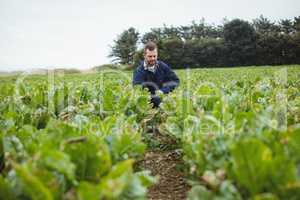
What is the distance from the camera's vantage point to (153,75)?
6.28 m

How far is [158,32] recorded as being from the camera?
73.2 meters

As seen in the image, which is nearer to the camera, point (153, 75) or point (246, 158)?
point (246, 158)

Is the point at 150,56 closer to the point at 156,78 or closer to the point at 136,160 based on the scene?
the point at 156,78

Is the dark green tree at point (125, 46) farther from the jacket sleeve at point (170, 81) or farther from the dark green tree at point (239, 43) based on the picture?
the jacket sleeve at point (170, 81)

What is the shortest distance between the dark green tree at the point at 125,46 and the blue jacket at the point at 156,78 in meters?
57.8

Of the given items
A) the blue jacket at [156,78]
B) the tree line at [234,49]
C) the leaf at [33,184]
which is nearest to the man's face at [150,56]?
the blue jacket at [156,78]

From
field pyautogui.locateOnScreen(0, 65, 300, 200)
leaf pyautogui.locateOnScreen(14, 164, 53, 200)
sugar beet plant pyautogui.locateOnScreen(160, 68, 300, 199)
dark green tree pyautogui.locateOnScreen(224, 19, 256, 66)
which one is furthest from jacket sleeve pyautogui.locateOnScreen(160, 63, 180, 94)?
dark green tree pyautogui.locateOnScreen(224, 19, 256, 66)

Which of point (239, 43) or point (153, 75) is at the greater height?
point (239, 43)

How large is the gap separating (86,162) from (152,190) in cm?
128

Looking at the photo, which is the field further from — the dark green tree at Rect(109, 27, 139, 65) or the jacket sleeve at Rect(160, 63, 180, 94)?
the dark green tree at Rect(109, 27, 139, 65)

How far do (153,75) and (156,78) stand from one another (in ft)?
0.24

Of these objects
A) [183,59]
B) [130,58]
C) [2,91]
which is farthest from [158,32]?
[2,91]

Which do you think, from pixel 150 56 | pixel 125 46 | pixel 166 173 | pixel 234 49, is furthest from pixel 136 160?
pixel 125 46

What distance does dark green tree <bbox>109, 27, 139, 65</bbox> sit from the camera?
65.2 m
